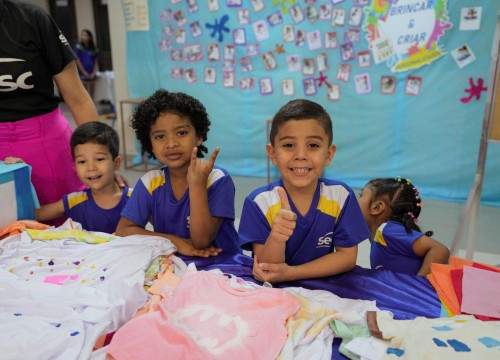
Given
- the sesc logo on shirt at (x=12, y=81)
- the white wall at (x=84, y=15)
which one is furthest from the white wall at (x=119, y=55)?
the white wall at (x=84, y=15)

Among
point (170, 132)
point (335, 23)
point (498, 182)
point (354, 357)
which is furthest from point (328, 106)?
point (354, 357)

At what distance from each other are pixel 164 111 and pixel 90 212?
59cm

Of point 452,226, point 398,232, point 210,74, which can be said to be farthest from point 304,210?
point 210,74

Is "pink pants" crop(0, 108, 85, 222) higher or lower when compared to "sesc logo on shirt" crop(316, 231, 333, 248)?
higher

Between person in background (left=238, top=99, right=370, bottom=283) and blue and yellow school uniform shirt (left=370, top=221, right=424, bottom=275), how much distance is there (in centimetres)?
30

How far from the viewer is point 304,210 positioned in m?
1.40

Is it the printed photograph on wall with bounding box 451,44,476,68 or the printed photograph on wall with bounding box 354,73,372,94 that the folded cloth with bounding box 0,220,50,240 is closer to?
the printed photograph on wall with bounding box 354,73,372,94

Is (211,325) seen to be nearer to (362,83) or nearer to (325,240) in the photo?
(325,240)

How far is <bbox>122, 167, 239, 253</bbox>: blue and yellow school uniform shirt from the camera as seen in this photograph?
1.60 metres

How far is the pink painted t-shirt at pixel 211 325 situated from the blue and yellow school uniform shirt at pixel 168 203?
427mm

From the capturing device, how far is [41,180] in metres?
1.94

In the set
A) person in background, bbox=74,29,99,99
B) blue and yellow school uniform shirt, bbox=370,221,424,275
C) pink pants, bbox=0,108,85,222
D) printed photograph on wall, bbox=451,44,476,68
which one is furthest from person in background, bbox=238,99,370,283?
person in background, bbox=74,29,99,99

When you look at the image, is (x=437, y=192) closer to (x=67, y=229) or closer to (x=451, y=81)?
(x=451, y=81)

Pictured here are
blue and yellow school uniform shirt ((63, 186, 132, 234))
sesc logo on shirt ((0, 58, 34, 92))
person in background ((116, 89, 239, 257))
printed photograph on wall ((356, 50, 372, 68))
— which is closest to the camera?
person in background ((116, 89, 239, 257))
